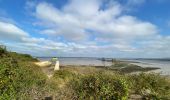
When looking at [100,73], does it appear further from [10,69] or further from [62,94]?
[10,69]

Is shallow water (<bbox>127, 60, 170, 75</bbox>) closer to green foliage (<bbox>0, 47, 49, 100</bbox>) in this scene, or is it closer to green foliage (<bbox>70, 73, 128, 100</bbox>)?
green foliage (<bbox>70, 73, 128, 100</bbox>)

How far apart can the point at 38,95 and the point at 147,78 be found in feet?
23.0

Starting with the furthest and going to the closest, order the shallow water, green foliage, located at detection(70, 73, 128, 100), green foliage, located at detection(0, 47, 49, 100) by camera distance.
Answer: the shallow water < green foliage, located at detection(0, 47, 49, 100) < green foliage, located at detection(70, 73, 128, 100)

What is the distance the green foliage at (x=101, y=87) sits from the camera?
10023 millimetres

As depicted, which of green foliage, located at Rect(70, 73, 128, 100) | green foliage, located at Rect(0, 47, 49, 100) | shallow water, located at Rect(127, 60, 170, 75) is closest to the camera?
green foliage, located at Rect(70, 73, 128, 100)

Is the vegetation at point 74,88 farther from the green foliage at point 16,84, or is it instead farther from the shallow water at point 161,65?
the shallow water at point 161,65

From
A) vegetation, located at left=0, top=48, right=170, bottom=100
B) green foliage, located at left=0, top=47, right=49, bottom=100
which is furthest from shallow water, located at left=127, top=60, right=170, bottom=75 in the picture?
green foliage, located at left=0, top=47, right=49, bottom=100

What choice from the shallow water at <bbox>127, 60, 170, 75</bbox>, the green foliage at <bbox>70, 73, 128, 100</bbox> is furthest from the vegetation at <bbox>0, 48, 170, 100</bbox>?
the shallow water at <bbox>127, 60, 170, 75</bbox>

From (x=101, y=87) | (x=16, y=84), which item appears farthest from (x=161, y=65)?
(x=16, y=84)

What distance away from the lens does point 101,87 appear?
1013cm

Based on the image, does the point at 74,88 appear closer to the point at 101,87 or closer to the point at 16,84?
the point at 101,87


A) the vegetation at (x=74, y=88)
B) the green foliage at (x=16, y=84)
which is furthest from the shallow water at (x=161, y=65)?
the green foliage at (x=16, y=84)

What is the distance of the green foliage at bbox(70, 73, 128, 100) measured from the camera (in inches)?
395

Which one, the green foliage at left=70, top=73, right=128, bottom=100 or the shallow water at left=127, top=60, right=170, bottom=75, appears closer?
the green foliage at left=70, top=73, right=128, bottom=100
